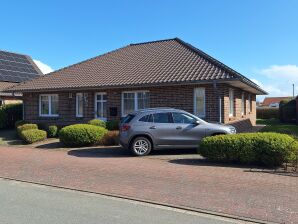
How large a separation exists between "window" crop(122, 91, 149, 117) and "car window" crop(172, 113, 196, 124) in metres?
6.64

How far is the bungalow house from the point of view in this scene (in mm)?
18641

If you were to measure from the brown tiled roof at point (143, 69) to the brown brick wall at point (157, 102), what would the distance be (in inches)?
24.9

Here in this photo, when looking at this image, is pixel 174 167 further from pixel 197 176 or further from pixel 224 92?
pixel 224 92

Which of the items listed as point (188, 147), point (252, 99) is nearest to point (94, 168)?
point (188, 147)

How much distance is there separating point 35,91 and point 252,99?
52.1ft

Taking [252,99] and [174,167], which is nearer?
[174,167]

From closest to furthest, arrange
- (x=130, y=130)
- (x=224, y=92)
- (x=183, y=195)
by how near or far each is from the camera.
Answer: (x=183, y=195)
(x=130, y=130)
(x=224, y=92)

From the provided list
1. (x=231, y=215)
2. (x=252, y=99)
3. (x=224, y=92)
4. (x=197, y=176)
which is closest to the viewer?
(x=231, y=215)

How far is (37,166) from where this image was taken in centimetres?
1188

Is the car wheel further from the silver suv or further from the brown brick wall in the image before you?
the brown brick wall

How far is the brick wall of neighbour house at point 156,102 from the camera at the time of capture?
1856 cm

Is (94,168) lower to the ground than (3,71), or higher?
lower

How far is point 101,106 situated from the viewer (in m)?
22.1

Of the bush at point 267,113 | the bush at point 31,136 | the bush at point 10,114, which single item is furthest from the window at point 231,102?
the bush at point 267,113
